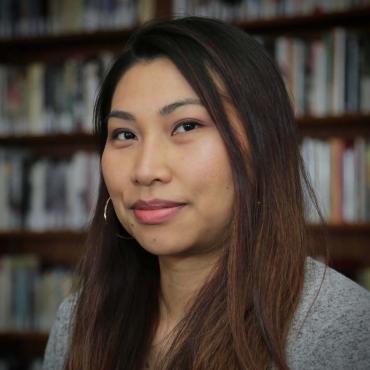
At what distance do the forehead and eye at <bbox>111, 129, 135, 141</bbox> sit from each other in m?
0.05

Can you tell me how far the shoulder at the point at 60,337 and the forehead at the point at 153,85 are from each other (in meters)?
0.47

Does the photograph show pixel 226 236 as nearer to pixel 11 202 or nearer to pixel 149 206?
pixel 149 206

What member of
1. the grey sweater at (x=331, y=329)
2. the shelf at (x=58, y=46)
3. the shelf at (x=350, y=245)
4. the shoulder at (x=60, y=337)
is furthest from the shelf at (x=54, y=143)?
the grey sweater at (x=331, y=329)

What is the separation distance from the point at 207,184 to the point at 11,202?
5.77ft

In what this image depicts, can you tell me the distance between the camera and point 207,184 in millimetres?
974

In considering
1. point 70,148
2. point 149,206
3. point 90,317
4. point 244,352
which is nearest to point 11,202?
point 70,148

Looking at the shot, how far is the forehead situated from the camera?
1.00m

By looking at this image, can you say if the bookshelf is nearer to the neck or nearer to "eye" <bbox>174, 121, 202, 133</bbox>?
the neck

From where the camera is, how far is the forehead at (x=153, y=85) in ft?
3.27

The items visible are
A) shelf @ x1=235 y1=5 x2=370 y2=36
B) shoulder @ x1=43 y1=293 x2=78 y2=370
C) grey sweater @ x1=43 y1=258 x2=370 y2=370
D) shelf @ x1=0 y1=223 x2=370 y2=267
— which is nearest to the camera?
grey sweater @ x1=43 y1=258 x2=370 y2=370

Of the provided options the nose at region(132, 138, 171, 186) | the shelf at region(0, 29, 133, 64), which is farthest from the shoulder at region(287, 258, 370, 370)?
the shelf at region(0, 29, 133, 64)

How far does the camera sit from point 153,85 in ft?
3.34

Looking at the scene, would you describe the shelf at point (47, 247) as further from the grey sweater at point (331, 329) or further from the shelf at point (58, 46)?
the grey sweater at point (331, 329)

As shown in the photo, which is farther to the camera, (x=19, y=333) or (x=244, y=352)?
(x=19, y=333)
